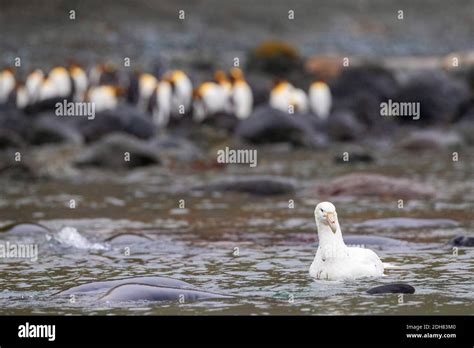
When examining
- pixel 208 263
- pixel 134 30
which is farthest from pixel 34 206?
pixel 134 30

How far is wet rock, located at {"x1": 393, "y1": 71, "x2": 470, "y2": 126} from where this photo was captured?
41406 mm

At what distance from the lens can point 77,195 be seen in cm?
2384

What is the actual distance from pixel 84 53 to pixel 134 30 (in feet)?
36.6

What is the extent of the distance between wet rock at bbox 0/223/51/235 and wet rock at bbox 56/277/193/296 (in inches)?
195

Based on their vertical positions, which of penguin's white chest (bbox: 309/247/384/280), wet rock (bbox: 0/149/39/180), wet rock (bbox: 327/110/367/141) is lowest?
penguin's white chest (bbox: 309/247/384/280)

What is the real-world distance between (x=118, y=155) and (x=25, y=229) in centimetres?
1049

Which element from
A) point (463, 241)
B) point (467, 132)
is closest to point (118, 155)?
point (467, 132)

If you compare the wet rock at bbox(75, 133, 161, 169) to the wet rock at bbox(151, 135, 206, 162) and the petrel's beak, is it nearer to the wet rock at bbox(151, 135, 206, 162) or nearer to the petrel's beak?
the wet rock at bbox(151, 135, 206, 162)

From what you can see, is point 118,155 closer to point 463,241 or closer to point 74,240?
point 74,240

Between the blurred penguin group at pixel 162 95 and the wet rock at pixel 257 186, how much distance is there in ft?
45.8

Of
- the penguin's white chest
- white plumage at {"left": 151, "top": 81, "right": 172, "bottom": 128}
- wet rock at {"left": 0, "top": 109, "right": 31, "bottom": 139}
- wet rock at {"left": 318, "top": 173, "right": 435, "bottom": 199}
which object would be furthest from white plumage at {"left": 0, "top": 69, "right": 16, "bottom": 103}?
the penguin's white chest

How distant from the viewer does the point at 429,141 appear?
33250mm

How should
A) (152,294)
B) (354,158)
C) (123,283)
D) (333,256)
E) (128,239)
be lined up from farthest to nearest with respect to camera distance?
(354,158), (128,239), (333,256), (123,283), (152,294)

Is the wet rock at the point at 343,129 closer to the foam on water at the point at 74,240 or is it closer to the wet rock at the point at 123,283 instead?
the foam on water at the point at 74,240
